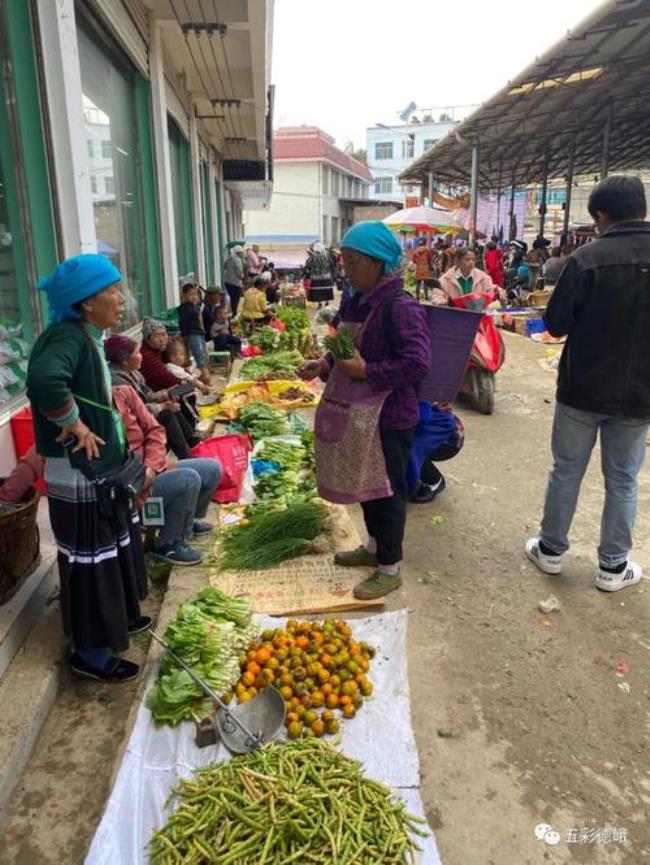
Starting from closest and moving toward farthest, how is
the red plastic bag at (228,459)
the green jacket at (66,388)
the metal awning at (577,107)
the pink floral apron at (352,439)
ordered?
the green jacket at (66,388), the pink floral apron at (352,439), the red plastic bag at (228,459), the metal awning at (577,107)

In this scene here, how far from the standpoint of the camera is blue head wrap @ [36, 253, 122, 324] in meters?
2.38

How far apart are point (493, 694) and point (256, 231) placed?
3946 centimetres

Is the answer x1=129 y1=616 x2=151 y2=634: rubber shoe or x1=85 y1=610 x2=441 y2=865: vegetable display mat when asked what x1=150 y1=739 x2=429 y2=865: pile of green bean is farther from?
x1=129 y1=616 x2=151 y2=634: rubber shoe

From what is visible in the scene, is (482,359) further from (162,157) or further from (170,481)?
(162,157)

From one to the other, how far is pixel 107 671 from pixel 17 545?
70 cm

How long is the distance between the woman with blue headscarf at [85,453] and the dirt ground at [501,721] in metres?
0.37

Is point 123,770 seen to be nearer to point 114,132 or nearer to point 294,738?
point 294,738

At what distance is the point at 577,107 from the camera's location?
13531 mm

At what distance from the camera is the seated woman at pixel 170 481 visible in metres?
3.20

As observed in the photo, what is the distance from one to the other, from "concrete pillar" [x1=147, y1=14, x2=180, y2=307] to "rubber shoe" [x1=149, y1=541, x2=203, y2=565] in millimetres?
5627

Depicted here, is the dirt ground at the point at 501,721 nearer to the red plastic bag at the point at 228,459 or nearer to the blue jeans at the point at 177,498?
the blue jeans at the point at 177,498

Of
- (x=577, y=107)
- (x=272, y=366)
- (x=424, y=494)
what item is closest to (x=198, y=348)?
(x=272, y=366)

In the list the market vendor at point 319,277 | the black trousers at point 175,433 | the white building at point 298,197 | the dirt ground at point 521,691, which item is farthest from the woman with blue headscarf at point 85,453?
the white building at point 298,197

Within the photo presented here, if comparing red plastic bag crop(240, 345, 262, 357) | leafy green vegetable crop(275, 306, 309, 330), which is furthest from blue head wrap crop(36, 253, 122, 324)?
leafy green vegetable crop(275, 306, 309, 330)
